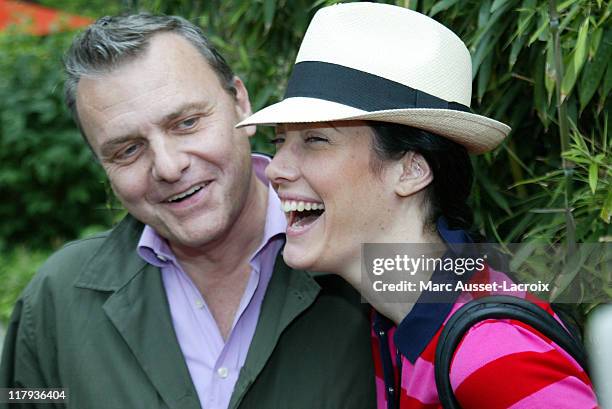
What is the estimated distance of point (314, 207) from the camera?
221cm

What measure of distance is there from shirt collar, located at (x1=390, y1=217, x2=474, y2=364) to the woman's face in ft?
0.65

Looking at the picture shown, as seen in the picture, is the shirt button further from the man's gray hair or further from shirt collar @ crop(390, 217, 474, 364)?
the man's gray hair

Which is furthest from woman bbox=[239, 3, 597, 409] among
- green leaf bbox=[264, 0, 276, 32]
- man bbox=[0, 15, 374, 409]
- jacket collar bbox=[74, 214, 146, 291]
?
green leaf bbox=[264, 0, 276, 32]

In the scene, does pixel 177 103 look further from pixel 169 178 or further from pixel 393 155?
pixel 393 155

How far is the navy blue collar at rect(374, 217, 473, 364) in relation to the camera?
1.98 meters

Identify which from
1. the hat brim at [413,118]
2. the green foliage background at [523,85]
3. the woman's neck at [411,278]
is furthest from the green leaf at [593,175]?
the woman's neck at [411,278]

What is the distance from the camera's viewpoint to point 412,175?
2162 millimetres

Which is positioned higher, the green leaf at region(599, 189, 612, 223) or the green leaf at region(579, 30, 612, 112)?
the green leaf at region(579, 30, 612, 112)

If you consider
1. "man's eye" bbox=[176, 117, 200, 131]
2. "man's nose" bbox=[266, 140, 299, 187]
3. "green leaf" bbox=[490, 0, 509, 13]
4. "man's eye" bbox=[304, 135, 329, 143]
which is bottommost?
"man's eye" bbox=[176, 117, 200, 131]

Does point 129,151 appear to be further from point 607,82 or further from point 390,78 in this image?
point 607,82

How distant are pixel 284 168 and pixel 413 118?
355mm

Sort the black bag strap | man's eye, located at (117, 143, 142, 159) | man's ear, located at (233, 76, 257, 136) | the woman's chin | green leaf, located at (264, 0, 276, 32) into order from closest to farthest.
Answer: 1. the black bag strap
2. the woman's chin
3. man's eye, located at (117, 143, 142, 159)
4. man's ear, located at (233, 76, 257, 136)
5. green leaf, located at (264, 0, 276, 32)

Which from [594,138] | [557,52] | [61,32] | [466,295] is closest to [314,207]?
[466,295]

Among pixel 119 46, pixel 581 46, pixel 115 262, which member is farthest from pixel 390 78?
pixel 115 262
